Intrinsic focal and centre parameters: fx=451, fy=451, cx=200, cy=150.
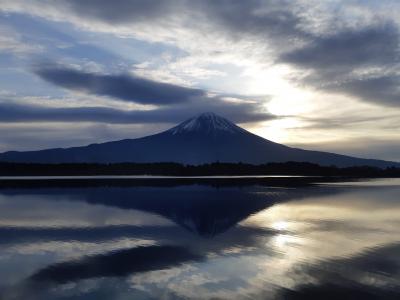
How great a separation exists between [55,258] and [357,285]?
433 inches

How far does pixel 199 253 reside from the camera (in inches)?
719

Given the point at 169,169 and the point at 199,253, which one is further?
the point at 169,169

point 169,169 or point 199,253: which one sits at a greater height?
point 169,169

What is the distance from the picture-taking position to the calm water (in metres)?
13.2

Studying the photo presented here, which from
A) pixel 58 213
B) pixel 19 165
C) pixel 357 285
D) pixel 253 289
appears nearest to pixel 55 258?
pixel 253 289

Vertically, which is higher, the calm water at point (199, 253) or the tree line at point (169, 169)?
the tree line at point (169, 169)

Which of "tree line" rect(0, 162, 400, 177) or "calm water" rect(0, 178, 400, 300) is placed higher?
"tree line" rect(0, 162, 400, 177)

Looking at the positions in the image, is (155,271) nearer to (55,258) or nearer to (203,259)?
(203,259)

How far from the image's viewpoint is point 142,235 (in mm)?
→ 22969

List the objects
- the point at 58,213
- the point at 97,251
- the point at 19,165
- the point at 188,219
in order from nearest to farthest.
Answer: the point at 97,251 < the point at 188,219 < the point at 58,213 < the point at 19,165

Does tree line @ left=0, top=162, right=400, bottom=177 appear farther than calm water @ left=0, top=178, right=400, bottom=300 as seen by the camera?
Yes

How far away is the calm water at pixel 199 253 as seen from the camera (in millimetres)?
13188

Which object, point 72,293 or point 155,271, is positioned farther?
point 155,271

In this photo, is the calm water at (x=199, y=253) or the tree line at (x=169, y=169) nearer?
the calm water at (x=199, y=253)
